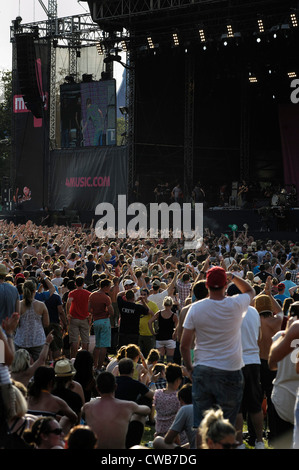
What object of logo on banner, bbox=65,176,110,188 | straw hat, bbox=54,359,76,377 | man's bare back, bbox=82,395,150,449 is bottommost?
man's bare back, bbox=82,395,150,449

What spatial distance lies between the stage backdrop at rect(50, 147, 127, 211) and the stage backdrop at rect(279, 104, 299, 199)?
22.4 ft

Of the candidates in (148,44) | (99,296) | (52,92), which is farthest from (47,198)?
(99,296)

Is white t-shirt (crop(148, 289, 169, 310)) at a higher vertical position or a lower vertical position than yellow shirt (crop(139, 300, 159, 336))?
higher

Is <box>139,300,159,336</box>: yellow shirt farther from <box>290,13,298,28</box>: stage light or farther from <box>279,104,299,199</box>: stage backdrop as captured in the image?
<box>279,104,299,199</box>: stage backdrop

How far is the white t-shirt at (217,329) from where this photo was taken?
4.93 meters

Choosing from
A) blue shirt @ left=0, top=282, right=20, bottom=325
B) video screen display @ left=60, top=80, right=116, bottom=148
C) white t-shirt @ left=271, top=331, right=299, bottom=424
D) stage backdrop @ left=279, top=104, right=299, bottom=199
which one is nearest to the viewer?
white t-shirt @ left=271, top=331, right=299, bottom=424

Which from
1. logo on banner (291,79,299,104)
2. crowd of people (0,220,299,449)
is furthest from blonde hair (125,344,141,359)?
logo on banner (291,79,299,104)

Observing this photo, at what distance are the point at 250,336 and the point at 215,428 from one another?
2817mm

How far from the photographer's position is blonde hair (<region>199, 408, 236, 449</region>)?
362 centimetres

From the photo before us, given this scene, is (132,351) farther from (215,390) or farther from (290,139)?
(290,139)

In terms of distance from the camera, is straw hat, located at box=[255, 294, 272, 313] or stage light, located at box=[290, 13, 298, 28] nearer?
straw hat, located at box=[255, 294, 272, 313]

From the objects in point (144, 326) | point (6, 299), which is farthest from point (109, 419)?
point (144, 326)

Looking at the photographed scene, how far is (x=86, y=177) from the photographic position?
2934cm

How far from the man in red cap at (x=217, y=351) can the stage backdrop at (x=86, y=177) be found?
22.4m
